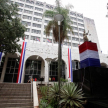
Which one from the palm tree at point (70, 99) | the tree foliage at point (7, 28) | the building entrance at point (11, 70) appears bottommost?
the palm tree at point (70, 99)

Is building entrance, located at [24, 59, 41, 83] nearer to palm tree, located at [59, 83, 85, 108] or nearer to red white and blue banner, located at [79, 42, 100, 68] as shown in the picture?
red white and blue banner, located at [79, 42, 100, 68]

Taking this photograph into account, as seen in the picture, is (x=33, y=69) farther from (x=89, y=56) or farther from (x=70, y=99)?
(x=70, y=99)

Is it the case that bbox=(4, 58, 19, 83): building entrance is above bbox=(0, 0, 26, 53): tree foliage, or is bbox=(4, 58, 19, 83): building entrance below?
below

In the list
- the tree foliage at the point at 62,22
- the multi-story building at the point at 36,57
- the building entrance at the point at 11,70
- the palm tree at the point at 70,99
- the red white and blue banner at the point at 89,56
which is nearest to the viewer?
the palm tree at the point at 70,99

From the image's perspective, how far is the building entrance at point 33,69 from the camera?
60.2 ft

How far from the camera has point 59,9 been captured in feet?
39.6

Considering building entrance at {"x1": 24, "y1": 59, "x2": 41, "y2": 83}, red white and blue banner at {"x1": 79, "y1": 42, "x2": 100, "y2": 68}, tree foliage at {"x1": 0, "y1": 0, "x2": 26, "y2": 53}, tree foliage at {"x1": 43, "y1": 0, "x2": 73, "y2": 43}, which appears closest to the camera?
red white and blue banner at {"x1": 79, "y1": 42, "x2": 100, "y2": 68}

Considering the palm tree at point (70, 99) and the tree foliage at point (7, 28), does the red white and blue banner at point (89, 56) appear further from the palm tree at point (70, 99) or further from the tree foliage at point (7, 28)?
the tree foliage at point (7, 28)

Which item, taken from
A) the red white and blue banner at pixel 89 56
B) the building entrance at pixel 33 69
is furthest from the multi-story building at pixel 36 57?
the red white and blue banner at pixel 89 56

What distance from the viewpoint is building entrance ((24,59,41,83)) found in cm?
1836

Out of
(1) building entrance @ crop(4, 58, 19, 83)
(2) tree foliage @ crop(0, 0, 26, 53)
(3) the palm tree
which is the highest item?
(2) tree foliage @ crop(0, 0, 26, 53)

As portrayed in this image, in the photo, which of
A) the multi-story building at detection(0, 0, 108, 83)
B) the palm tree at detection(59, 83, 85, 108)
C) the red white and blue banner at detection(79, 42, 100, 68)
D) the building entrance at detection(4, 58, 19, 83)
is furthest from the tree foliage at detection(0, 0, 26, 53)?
the building entrance at detection(4, 58, 19, 83)

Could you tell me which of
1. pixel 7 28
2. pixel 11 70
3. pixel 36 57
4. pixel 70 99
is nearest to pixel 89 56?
pixel 70 99

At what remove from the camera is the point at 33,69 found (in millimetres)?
18766
